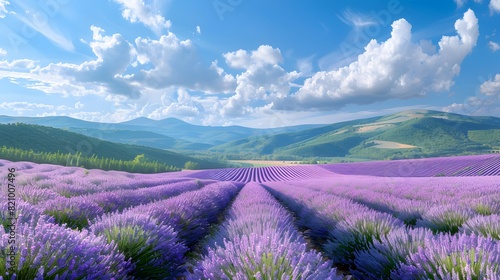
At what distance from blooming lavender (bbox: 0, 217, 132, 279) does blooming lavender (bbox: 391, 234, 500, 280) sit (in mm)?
2002

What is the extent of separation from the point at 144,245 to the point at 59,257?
0.79 m

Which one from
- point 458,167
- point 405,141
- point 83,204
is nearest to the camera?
point 83,204

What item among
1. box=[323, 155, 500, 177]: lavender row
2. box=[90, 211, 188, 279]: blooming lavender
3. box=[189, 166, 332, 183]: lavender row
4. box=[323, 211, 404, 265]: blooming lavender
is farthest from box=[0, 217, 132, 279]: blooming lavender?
box=[189, 166, 332, 183]: lavender row

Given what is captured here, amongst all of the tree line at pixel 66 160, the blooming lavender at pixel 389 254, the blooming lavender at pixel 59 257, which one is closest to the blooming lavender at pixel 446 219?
the blooming lavender at pixel 389 254

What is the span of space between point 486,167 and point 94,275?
24.7 m

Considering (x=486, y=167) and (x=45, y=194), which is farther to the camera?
(x=486, y=167)

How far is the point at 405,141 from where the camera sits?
14888 cm

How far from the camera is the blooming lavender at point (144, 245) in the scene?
84.7 inches

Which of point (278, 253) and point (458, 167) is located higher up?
point (278, 253)

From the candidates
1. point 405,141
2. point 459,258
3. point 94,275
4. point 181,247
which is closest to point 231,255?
point 94,275

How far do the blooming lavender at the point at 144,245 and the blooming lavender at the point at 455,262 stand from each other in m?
1.89

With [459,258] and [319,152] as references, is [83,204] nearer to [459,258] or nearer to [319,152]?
[459,258]

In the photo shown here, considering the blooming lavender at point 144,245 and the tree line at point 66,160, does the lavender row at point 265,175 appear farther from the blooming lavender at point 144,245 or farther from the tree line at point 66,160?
the blooming lavender at point 144,245

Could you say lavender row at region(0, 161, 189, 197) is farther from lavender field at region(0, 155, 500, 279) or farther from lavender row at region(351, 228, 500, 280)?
lavender row at region(351, 228, 500, 280)
